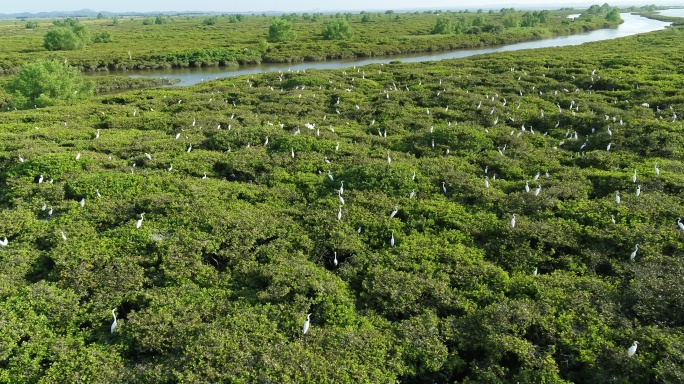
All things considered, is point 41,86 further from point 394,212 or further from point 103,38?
point 103,38

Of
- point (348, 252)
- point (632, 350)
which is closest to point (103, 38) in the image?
point (348, 252)

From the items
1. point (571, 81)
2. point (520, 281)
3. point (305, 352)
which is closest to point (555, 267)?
point (520, 281)

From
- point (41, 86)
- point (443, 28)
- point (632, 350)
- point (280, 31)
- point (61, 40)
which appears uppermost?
point (443, 28)

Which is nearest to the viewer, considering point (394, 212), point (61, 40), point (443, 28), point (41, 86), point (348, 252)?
point (348, 252)

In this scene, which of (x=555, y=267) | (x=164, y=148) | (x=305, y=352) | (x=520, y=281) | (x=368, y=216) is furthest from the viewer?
(x=164, y=148)

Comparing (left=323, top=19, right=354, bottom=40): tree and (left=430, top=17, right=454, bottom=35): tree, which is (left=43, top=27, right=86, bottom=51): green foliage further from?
(left=430, top=17, right=454, bottom=35): tree

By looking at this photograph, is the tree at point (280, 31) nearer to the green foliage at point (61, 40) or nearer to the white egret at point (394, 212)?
the green foliage at point (61, 40)

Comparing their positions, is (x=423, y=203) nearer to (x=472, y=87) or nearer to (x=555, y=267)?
(x=555, y=267)
